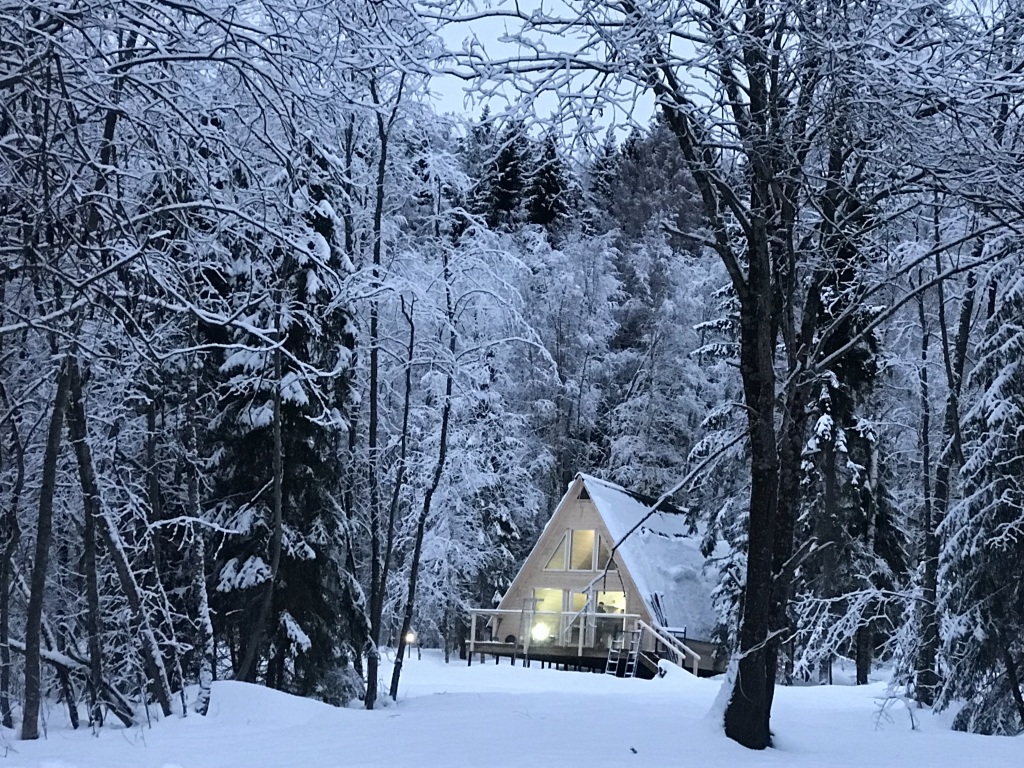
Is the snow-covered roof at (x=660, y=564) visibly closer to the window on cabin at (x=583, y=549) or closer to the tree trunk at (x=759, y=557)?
the window on cabin at (x=583, y=549)

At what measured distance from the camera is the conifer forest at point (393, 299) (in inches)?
209

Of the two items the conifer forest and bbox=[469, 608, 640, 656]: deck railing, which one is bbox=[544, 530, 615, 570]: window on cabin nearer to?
bbox=[469, 608, 640, 656]: deck railing

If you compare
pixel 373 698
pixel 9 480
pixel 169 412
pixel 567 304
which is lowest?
pixel 373 698

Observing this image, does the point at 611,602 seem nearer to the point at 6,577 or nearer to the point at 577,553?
the point at 577,553

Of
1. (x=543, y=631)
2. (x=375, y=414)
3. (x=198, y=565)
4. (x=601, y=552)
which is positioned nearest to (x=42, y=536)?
(x=198, y=565)

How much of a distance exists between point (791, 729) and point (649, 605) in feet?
58.1

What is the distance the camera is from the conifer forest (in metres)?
5.31

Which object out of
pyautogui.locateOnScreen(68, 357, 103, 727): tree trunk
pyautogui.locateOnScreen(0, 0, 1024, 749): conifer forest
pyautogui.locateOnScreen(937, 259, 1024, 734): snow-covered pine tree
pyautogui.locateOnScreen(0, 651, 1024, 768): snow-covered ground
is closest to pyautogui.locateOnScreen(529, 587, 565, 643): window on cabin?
pyautogui.locateOnScreen(0, 0, 1024, 749): conifer forest

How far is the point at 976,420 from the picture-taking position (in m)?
11.5

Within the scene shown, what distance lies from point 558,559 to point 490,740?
21.9 meters

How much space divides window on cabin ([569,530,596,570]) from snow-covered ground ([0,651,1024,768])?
62.3 ft

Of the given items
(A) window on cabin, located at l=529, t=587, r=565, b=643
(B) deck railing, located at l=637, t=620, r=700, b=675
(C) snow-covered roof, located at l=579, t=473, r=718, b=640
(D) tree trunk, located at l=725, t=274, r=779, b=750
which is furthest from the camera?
(A) window on cabin, located at l=529, t=587, r=565, b=643

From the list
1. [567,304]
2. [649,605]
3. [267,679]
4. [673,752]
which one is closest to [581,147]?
[673,752]

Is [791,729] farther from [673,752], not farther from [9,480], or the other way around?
[9,480]
